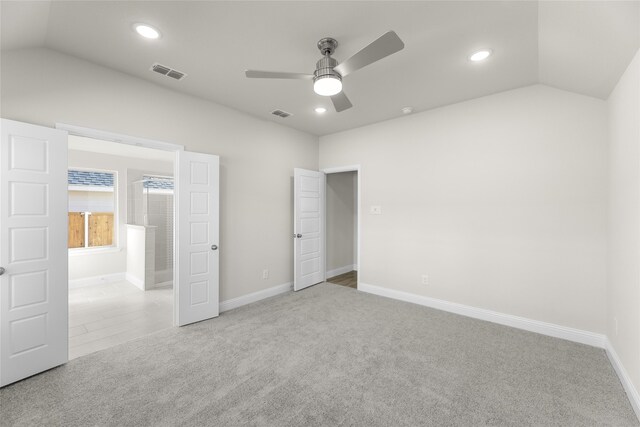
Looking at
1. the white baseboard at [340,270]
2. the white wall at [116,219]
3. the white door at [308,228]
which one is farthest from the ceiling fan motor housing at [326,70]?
the white wall at [116,219]

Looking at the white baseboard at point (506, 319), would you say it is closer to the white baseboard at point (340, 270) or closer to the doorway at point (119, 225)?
the white baseboard at point (340, 270)

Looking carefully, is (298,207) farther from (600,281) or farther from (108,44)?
(600,281)

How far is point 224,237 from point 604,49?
4.14m

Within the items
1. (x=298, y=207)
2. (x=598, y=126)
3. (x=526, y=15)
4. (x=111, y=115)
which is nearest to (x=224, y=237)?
(x=298, y=207)

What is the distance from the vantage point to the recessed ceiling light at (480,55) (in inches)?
93.7

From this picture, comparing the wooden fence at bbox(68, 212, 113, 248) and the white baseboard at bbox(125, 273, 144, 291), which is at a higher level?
the wooden fence at bbox(68, 212, 113, 248)

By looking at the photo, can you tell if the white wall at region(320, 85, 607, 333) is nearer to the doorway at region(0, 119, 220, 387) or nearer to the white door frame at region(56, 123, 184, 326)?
the white door frame at region(56, 123, 184, 326)

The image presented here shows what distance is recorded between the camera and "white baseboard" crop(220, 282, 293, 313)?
146 inches

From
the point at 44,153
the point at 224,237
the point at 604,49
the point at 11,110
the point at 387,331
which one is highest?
the point at 604,49

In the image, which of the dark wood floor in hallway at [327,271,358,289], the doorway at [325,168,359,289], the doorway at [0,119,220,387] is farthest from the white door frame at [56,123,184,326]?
the dark wood floor in hallway at [327,271,358,289]

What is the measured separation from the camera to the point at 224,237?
12.3ft

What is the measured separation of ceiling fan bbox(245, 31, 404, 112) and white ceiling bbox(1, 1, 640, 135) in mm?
236

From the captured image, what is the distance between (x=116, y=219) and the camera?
5.48 metres

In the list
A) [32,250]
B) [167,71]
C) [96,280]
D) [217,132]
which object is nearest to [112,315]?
[32,250]
